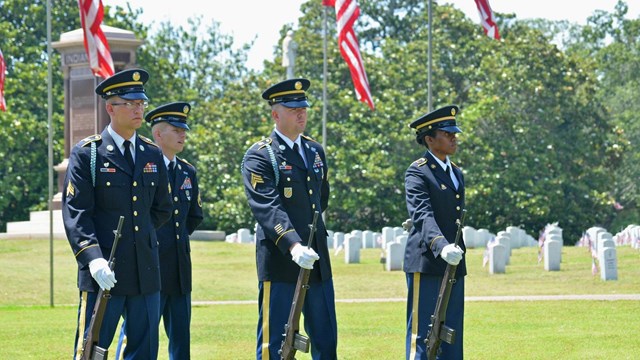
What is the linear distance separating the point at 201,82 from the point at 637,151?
2135cm

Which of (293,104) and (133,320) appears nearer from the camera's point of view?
(133,320)

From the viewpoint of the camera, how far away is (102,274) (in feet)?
26.9

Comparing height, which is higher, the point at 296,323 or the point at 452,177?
the point at 452,177

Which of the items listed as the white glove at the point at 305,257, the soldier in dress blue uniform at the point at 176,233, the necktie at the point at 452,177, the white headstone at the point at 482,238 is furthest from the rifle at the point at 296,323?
the white headstone at the point at 482,238

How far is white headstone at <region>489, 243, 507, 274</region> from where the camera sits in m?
27.3

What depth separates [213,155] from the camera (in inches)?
1982

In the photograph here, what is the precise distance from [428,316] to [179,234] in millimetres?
2181

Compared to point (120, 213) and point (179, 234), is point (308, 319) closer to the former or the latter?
point (120, 213)

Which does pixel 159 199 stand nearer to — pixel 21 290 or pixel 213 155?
pixel 21 290

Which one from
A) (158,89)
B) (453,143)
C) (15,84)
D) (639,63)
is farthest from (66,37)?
(639,63)

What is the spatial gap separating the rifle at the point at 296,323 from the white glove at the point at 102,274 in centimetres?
144

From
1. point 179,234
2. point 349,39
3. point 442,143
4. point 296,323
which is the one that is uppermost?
point 349,39

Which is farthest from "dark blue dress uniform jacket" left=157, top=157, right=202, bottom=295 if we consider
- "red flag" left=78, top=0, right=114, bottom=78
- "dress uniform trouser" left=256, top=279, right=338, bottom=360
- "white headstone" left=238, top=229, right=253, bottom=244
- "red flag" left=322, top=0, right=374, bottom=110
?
"white headstone" left=238, top=229, right=253, bottom=244

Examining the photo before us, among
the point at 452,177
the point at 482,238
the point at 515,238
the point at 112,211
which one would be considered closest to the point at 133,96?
A: the point at 112,211
